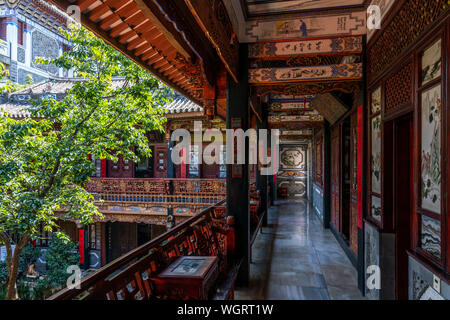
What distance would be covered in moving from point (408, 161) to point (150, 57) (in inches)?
118

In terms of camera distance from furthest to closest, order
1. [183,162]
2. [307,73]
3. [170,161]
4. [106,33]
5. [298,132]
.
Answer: [298,132] → [183,162] → [170,161] → [307,73] → [106,33]

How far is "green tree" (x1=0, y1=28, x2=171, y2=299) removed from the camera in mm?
4520

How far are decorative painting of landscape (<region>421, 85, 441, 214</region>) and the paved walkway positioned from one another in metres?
1.91

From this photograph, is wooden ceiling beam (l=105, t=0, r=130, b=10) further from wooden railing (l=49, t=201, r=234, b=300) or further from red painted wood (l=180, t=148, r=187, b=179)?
red painted wood (l=180, t=148, r=187, b=179)

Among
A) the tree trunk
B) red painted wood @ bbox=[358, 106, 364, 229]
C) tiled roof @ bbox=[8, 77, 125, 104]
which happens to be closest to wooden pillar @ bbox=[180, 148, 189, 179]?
tiled roof @ bbox=[8, 77, 125, 104]

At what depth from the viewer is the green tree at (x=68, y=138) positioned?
14.8 ft

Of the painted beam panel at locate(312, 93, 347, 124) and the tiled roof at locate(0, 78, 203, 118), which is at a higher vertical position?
the tiled roof at locate(0, 78, 203, 118)

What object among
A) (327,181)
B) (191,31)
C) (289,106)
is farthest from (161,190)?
(191,31)

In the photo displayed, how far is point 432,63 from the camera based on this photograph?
1787mm

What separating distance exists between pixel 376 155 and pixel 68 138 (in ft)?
16.8

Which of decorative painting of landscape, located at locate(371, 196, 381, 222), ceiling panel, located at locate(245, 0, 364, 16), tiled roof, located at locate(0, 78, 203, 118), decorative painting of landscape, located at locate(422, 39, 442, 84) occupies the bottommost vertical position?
decorative painting of landscape, located at locate(371, 196, 381, 222)

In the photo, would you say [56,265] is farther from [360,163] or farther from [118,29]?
[360,163]

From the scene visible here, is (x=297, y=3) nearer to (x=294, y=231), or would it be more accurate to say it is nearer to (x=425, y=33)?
(x=425, y=33)

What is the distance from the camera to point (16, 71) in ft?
50.3
